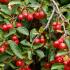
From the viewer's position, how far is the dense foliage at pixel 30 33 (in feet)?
7.72

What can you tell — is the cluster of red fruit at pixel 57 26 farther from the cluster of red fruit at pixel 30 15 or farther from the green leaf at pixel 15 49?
the green leaf at pixel 15 49

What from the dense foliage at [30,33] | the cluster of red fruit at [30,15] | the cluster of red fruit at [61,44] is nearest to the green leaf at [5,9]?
the dense foliage at [30,33]

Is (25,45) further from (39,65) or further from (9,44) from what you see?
(39,65)

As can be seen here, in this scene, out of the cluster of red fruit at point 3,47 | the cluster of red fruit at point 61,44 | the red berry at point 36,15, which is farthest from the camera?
the red berry at point 36,15

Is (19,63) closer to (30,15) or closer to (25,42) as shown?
(25,42)

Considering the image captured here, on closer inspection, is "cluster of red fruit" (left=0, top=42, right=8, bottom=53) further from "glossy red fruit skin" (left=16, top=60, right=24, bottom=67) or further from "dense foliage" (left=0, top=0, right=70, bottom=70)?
"glossy red fruit skin" (left=16, top=60, right=24, bottom=67)

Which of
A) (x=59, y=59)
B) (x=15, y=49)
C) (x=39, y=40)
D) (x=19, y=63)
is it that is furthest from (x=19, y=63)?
(x=59, y=59)

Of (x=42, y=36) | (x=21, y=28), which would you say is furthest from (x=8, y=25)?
(x=42, y=36)

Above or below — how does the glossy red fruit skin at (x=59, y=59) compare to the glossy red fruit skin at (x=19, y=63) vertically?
above

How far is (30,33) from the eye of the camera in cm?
243

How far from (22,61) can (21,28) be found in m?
0.25

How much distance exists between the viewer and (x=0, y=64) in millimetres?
2375

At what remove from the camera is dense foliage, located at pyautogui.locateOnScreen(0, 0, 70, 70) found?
235cm

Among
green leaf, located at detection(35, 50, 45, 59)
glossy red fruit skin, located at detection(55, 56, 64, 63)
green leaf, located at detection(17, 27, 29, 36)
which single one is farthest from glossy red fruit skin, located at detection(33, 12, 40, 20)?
glossy red fruit skin, located at detection(55, 56, 64, 63)
